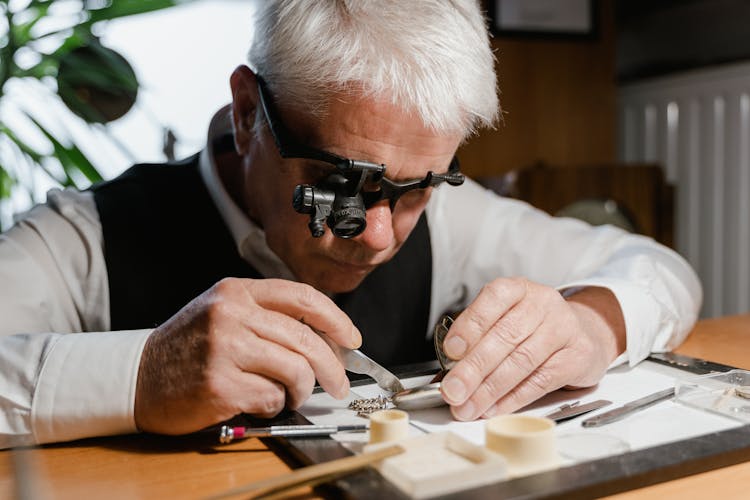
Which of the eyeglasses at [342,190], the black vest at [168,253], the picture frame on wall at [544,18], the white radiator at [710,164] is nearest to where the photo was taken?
the eyeglasses at [342,190]

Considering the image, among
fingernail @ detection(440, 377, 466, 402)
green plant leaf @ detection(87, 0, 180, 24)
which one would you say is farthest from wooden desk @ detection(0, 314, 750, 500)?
green plant leaf @ detection(87, 0, 180, 24)

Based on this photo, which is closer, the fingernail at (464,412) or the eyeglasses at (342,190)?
the fingernail at (464,412)

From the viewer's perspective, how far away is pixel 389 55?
1.13 metres

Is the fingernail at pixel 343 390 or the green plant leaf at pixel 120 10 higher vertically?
the green plant leaf at pixel 120 10

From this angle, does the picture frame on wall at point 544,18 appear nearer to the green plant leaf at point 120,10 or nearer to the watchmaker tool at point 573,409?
the green plant leaf at point 120,10

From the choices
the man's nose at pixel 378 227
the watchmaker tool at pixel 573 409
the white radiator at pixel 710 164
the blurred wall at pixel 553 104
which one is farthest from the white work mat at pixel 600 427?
the blurred wall at pixel 553 104

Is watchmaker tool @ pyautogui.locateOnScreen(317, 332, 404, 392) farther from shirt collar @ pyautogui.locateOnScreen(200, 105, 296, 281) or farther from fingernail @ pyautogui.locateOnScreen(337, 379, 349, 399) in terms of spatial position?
shirt collar @ pyautogui.locateOnScreen(200, 105, 296, 281)

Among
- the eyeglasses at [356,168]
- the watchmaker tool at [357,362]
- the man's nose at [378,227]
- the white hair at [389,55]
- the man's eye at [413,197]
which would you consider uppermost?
the white hair at [389,55]

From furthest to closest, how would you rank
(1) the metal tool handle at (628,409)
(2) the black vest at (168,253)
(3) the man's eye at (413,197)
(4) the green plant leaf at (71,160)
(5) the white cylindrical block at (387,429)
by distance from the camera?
(4) the green plant leaf at (71,160) → (2) the black vest at (168,253) → (3) the man's eye at (413,197) → (1) the metal tool handle at (628,409) → (5) the white cylindrical block at (387,429)

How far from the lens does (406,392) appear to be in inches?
40.2

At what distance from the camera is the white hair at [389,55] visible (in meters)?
1.13

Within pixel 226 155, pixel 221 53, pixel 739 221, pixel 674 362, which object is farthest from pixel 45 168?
pixel 739 221

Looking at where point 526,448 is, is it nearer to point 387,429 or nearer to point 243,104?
point 387,429

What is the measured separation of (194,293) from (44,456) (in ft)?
1.90
